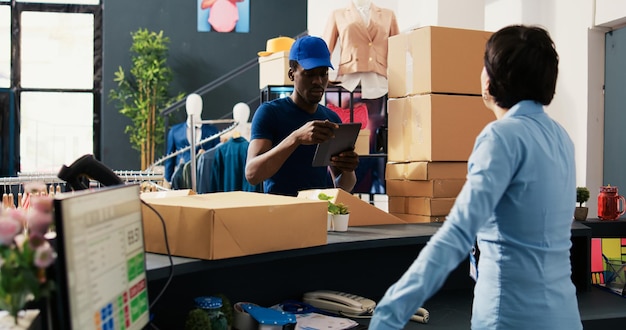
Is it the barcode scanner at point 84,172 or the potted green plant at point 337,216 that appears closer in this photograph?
the barcode scanner at point 84,172

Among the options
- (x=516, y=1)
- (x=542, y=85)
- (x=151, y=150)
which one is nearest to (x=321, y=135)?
(x=542, y=85)

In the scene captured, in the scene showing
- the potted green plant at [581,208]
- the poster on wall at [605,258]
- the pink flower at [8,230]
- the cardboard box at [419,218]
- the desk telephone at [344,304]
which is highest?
the pink flower at [8,230]

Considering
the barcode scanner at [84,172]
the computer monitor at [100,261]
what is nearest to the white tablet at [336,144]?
the barcode scanner at [84,172]

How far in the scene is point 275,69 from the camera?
4609 millimetres

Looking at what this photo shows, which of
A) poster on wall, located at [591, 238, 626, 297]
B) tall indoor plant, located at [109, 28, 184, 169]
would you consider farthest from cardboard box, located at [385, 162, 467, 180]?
tall indoor plant, located at [109, 28, 184, 169]

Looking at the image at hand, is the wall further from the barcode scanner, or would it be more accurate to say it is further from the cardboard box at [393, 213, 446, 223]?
the barcode scanner

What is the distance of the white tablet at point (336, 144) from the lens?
7.78 feet

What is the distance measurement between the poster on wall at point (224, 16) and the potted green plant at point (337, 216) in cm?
708

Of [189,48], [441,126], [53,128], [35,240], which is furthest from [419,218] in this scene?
[53,128]

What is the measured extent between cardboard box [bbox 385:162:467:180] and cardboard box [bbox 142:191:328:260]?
0.90 meters

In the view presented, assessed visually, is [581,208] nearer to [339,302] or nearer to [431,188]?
[431,188]

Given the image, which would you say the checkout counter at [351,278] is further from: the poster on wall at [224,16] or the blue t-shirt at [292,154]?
the poster on wall at [224,16]

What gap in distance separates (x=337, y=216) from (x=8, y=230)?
4.23 feet

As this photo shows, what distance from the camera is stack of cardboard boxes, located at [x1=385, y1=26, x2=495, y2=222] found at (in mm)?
2545
